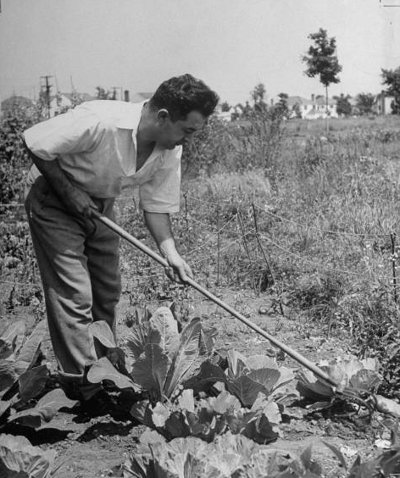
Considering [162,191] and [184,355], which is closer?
[184,355]

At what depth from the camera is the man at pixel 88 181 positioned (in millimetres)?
2732

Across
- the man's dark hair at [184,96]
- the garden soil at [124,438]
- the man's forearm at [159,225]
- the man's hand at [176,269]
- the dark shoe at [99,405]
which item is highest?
the man's dark hair at [184,96]

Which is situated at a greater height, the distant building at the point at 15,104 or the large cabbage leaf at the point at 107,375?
the distant building at the point at 15,104

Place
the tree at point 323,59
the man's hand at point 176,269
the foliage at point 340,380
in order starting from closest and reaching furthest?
the foliage at point 340,380
the man's hand at point 176,269
the tree at point 323,59

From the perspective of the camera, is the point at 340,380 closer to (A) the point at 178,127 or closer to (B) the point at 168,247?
(B) the point at 168,247

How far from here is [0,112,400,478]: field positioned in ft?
8.23

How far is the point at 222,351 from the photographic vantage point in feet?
10.6

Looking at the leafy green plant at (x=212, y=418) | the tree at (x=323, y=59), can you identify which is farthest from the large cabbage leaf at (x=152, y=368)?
the tree at (x=323, y=59)

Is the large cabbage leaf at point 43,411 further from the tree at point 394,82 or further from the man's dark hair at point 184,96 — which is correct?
the tree at point 394,82

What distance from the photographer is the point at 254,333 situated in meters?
4.11

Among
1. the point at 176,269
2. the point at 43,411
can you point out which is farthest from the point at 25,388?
the point at 176,269

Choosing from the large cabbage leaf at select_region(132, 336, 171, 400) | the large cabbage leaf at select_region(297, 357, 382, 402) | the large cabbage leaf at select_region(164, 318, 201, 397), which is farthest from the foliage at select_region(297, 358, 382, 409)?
the large cabbage leaf at select_region(132, 336, 171, 400)

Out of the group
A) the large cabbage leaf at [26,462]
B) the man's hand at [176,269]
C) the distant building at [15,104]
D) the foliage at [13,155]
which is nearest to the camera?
the large cabbage leaf at [26,462]

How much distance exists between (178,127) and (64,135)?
48cm
